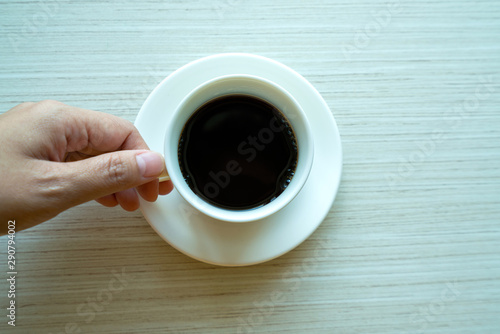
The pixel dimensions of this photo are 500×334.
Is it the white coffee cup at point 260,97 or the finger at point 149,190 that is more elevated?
the white coffee cup at point 260,97

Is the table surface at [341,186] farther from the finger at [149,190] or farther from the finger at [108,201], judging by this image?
the finger at [149,190]

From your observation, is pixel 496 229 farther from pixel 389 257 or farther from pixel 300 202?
pixel 300 202

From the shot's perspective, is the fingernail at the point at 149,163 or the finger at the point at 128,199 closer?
the fingernail at the point at 149,163

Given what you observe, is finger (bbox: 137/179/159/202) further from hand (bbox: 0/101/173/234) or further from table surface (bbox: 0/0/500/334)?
table surface (bbox: 0/0/500/334)

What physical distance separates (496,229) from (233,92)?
75 centimetres

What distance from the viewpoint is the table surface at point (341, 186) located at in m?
0.83

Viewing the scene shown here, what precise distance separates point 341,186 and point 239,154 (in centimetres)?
28

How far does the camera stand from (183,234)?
731 mm

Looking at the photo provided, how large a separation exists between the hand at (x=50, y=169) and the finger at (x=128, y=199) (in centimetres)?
7

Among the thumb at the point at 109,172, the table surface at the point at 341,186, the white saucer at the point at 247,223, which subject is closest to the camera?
the thumb at the point at 109,172

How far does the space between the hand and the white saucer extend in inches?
3.7

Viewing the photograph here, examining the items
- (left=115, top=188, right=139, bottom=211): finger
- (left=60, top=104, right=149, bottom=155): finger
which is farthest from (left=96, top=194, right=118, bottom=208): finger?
(left=60, top=104, right=149, bottom=155): finger

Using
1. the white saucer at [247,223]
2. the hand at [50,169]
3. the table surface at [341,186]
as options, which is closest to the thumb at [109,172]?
the hand at [50,169]

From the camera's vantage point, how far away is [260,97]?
28.8 inches
